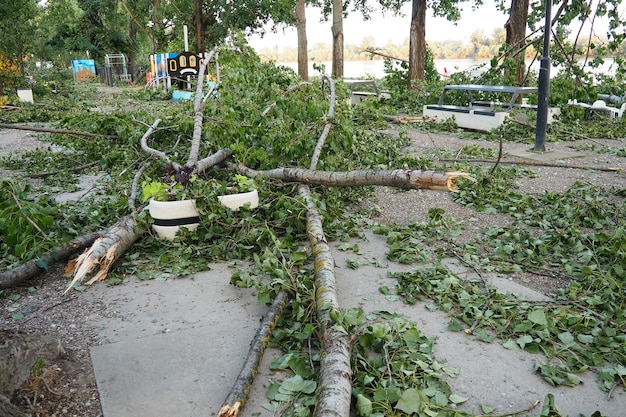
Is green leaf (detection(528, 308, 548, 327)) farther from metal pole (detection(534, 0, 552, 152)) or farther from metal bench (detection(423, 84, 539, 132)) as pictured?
metal bench (detection(423, 84, 539, 132))

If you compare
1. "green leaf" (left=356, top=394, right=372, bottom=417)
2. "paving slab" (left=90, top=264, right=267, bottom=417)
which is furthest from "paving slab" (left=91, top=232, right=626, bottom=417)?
"green leaf" (left=356, top=394, right=372, bottom=417)

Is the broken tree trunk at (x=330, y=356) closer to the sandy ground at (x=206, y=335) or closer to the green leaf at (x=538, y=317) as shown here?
the sandy ground at (x=206, y=335)

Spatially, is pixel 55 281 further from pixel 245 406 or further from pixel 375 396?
pixel 375 396

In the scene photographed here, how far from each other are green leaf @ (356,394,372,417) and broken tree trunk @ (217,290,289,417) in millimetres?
537

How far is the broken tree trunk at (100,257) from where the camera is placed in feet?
13.1

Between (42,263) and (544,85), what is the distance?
7.64 m

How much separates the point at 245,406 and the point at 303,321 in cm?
73

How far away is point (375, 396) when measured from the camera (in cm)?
248

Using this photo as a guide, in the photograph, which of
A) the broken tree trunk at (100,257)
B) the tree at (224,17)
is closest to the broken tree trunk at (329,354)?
the broken tree trunk at (100,257)

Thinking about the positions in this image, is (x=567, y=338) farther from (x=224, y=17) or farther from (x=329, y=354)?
(x=224, y=17)

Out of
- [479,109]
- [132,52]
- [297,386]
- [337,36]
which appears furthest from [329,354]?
[132,52]

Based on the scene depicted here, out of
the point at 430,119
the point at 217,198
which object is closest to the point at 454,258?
the point at 217,198

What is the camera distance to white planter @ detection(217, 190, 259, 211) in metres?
4.86

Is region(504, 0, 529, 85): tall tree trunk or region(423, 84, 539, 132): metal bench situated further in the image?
region(504, 0, 529, 85): tall tree trunk
